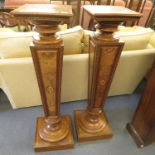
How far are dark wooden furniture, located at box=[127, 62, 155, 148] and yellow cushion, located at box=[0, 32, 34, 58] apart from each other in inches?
36.1

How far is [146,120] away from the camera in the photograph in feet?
3.86

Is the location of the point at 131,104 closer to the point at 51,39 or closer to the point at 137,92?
the point at 137,92

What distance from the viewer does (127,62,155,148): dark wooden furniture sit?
1093 millimetres

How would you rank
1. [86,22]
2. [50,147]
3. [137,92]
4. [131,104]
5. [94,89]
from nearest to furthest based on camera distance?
1. [94,89]
2. [50,147]
3. [131,104]
4. [137,92]
5. [86,22]

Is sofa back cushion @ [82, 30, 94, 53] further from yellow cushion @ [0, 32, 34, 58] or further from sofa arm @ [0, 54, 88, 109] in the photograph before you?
yellow cushion @ [0, 32, 34, 58]

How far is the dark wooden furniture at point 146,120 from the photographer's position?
1093mm

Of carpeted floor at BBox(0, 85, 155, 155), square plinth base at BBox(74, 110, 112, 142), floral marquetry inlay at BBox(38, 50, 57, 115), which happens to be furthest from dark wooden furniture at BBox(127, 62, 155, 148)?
floral marquetry inlay at BBox(38, 50, 57, 115)

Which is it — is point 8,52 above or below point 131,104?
above

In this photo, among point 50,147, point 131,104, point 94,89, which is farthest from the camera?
point 131,104

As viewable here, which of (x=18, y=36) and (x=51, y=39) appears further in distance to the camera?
(x=18, y=36)

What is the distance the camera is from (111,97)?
5.68 ft

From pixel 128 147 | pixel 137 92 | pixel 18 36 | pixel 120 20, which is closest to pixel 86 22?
pixel 137 92

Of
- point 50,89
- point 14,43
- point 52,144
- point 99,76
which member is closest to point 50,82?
point 50,89

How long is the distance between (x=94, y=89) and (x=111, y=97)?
0.73m
